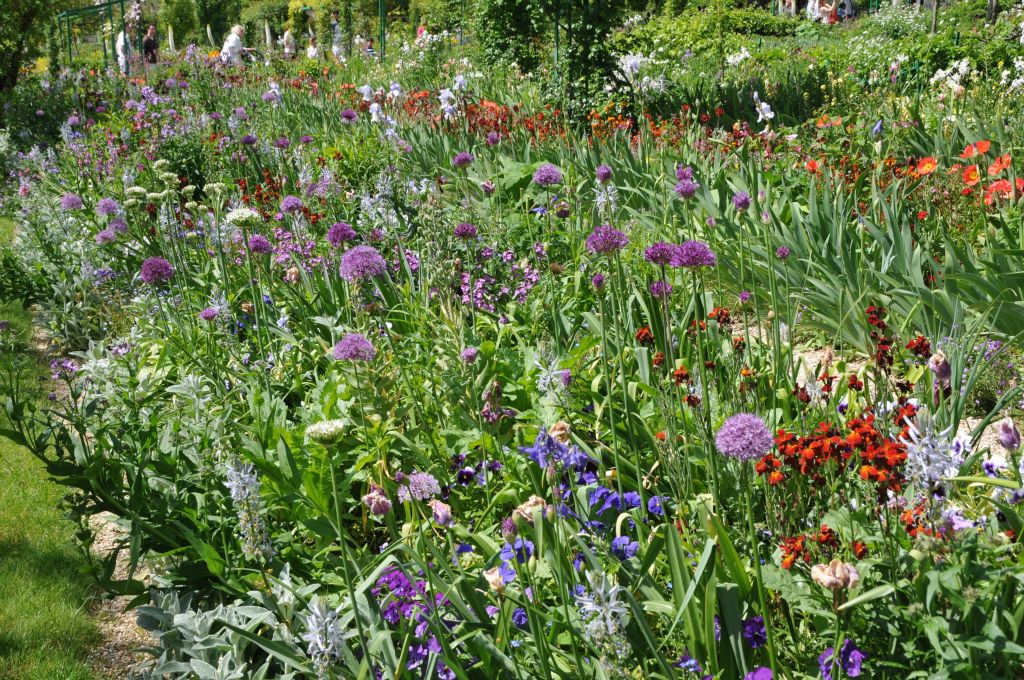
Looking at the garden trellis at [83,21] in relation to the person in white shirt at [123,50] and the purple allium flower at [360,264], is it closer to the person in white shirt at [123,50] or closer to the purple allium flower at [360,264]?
the person in white shirt at [123,50]

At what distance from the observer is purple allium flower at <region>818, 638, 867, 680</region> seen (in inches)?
59.1

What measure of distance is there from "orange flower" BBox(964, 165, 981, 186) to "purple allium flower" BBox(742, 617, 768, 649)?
3318 millimetres

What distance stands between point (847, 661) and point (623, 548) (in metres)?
0.51

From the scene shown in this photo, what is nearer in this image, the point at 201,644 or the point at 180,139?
the point at 201,644

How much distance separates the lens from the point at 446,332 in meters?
2.91

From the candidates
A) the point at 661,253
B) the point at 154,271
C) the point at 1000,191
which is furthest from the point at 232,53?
the point at 661,253

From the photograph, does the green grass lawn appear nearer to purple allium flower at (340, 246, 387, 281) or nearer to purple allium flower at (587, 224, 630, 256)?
purple allium flower at (340, 246, 387, 281)

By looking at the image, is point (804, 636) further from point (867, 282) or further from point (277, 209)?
point (277, 209)

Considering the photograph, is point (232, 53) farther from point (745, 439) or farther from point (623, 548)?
point (745, 439)

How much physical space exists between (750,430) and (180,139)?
6361 millimetres

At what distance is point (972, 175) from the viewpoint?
415 centimetres

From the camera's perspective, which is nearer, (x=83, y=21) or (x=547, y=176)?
(x=547, y=176)

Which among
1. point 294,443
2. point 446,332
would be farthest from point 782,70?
point 294,443

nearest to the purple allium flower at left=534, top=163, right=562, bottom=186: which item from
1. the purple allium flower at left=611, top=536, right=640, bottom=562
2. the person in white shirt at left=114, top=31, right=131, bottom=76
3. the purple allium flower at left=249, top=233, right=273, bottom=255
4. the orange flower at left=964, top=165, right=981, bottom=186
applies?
the purple allium flower at left=249, top=233, right=273, bottom=255
